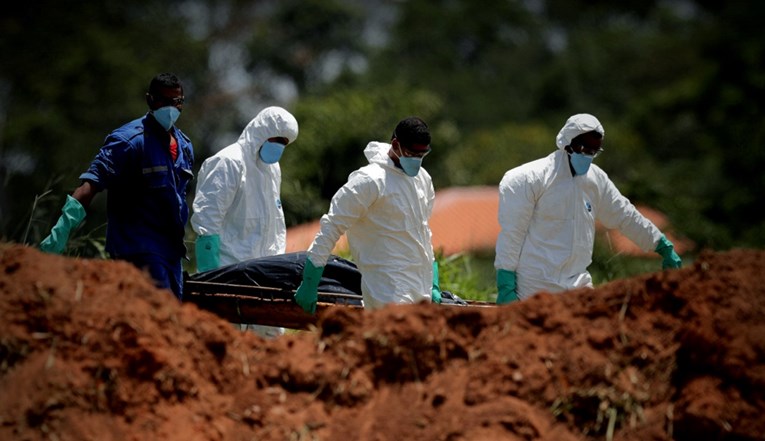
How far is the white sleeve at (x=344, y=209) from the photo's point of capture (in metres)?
7.32

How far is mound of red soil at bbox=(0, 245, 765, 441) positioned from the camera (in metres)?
4.98

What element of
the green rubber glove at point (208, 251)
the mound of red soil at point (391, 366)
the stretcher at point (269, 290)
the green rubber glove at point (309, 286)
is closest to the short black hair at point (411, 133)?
the green rubber glove at point (309, 286)

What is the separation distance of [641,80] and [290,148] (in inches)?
1449

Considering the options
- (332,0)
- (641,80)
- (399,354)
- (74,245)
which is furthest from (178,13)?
(399,354)

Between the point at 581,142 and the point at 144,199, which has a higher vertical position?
the point at 581,142

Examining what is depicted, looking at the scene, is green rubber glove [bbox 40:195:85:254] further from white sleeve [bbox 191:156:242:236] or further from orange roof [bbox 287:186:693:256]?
orange roof [bbox 287:186:693:256]

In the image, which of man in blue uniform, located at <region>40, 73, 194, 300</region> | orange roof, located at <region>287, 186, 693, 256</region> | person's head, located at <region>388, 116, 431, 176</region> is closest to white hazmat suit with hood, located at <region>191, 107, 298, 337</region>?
man in blue uniform, located at <region>40, 73, 194, 300</region>

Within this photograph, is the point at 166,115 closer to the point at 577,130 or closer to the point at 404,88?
the point at 577,130

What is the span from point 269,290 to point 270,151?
4.11ft

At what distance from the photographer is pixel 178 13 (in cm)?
4741

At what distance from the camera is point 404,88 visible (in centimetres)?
2973

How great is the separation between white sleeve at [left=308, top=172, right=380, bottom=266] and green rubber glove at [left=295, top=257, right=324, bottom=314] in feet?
0.28

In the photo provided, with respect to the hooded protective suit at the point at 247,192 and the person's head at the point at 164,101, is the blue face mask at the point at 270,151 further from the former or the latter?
Result: the person's head at the point at 164,101

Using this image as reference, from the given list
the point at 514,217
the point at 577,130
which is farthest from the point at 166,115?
the point at 577,130
